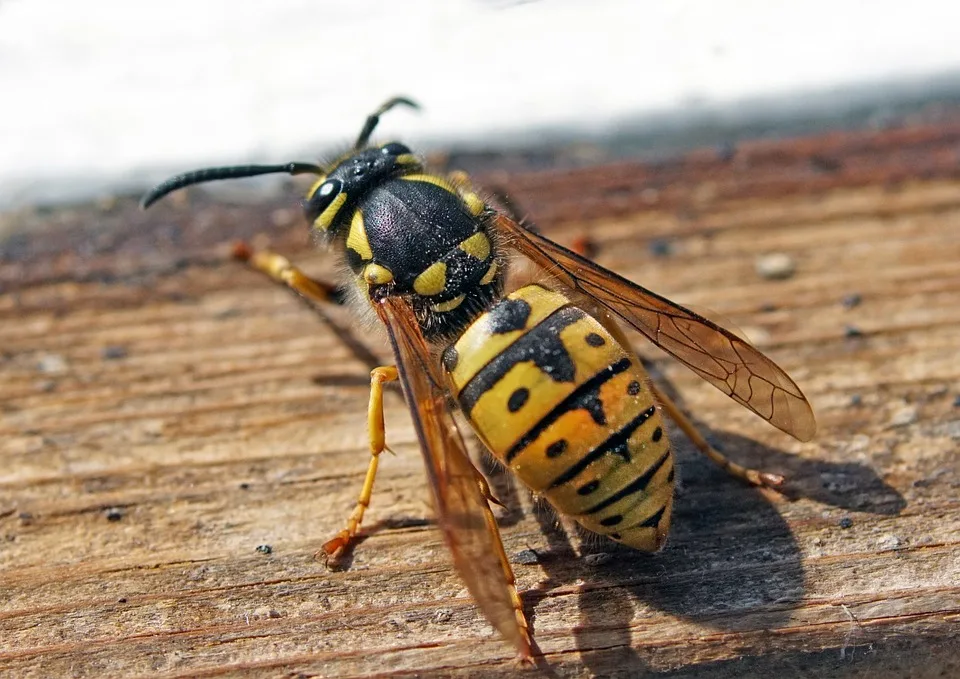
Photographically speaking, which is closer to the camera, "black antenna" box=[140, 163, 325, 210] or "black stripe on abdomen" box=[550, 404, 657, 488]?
"black stripe on abdomen" box=[550, 404, 657, 488]

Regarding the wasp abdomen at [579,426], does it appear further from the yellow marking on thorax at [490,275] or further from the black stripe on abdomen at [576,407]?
the yellow marking on thorax at [490,275]

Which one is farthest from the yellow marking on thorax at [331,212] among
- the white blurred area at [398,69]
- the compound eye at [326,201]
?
the white blurred area at [398,69]

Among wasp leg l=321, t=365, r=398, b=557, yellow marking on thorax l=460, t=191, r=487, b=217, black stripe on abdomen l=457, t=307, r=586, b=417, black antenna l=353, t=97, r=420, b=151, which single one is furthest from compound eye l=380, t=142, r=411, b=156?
black stripe on abdomen l=457, t=307, r=586, b=417

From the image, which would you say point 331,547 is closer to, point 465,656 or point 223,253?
point 465,656

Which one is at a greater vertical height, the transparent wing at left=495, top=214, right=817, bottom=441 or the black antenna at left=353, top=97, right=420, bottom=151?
the black antenna at left=353, top=97, right=420, bottom=151

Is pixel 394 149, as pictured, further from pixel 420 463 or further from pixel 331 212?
pixel 420 463

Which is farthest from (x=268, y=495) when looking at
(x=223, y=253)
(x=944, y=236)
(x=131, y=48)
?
(x=944, y=236)

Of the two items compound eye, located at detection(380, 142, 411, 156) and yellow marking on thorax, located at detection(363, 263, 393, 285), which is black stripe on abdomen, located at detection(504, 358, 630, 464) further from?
compound eye, located at detection(380, 142, 411, 156)
